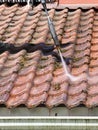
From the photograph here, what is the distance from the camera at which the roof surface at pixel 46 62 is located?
4.68 meters

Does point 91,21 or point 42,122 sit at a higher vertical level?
point 42,122

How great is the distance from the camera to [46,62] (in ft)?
A: 18.2

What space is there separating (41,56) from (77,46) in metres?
0.58

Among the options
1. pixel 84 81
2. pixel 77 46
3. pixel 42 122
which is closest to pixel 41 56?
pixel 77 46

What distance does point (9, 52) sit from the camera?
5.96m

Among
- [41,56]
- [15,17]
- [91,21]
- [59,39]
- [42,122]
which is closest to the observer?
[42,122]

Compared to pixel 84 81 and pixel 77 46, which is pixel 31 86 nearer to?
pixel 84 81

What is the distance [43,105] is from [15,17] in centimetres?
315

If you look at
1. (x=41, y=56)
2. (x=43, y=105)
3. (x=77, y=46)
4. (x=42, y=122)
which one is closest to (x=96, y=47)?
(x=77, y=46)

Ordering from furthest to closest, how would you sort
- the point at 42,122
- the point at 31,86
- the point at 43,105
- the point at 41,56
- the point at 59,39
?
1. the point at 59,39
2. the point at 41,56
3. the point at 31,86
4. the point at 43,105
5. the point at 42,122

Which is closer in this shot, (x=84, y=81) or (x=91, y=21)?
(x=84, y=81)

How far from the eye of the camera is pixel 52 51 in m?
5.84

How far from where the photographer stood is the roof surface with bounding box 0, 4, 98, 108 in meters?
4.68

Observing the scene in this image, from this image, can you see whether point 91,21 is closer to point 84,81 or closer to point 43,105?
point 84,81
